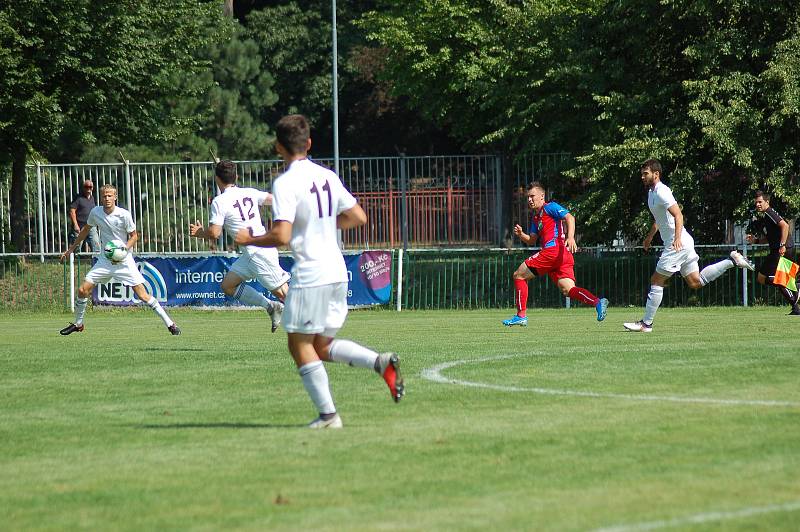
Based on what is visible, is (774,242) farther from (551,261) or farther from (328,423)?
(328,423)

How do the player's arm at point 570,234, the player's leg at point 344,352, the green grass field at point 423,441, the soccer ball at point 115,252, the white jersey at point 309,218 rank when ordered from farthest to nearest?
the player's arm at point 570,234 → the soccer ball at point 115,252 → the player's leg at point 344,352 → the white jersey at point 309,218 → the green grass field at point 423,441

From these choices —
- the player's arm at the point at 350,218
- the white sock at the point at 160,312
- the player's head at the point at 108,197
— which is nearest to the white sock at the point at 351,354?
the player's arm at the point at 350,218

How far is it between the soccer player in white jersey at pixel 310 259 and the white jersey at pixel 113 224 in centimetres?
1036

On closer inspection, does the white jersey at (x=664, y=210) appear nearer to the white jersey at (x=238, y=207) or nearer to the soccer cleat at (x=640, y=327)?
the soccer cleat at (x=640, y=327)

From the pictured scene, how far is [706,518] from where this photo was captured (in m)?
5.26

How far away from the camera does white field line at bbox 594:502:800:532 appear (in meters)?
5.09

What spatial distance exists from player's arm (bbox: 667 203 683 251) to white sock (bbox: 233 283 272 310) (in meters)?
5.20

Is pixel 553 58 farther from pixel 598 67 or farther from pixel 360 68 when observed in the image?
pixel 360 68

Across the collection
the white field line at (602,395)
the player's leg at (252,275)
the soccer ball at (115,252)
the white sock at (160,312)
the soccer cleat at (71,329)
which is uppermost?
the soccer ball at (115,252)

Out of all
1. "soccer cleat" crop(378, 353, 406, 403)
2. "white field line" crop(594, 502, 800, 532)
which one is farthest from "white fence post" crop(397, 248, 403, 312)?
"white field line" crop(594, 502, 800, 532)

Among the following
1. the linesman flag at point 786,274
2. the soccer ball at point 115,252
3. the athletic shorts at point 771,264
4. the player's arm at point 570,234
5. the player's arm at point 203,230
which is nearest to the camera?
the player's arm at point 203,230

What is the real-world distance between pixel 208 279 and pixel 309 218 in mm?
18418

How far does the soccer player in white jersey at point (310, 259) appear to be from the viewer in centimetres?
786

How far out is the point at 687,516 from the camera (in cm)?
529
